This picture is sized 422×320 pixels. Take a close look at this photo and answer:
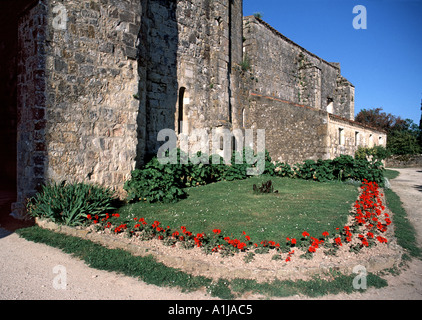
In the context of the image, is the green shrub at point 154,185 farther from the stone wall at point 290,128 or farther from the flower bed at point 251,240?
the stone wall at point 290,128

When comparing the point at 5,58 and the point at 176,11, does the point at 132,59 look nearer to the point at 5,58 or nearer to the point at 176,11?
the point at 176,11

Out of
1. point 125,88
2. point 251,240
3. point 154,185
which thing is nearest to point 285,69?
point 125,88

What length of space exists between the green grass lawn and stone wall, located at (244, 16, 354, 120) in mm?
10041

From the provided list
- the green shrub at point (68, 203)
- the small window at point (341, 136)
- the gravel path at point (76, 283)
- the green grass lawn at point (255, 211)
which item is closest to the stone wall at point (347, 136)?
the small window at point (341, 136)

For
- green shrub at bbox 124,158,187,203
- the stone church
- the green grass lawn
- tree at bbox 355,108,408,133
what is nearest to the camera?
the green grass lawn

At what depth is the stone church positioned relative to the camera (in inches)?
245

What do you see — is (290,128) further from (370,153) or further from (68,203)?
(68,203)

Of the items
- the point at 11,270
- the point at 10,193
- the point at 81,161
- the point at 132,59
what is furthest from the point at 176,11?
the point at 11,270

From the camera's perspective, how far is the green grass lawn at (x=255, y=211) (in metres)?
5.17

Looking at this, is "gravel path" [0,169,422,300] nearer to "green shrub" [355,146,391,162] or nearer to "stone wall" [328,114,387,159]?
"stone wall" [328,114,387,159]

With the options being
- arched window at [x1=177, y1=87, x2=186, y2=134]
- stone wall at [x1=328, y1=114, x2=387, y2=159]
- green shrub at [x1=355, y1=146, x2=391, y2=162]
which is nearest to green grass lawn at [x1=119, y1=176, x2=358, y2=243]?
arched window at [x1=177, y1=87, x2=186, y2=134]

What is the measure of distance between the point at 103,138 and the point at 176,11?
5.98m

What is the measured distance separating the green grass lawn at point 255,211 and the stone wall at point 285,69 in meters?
10.0
